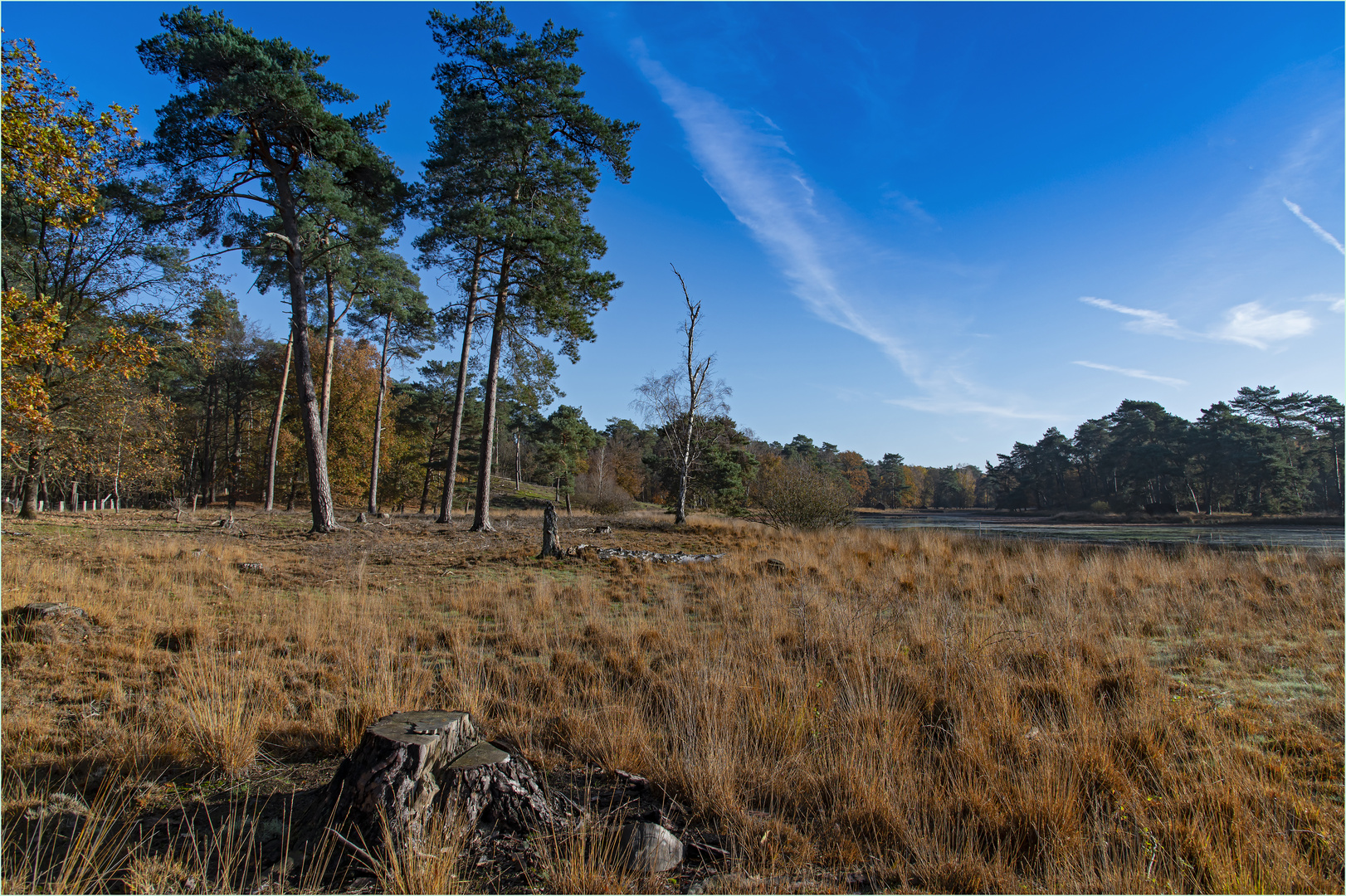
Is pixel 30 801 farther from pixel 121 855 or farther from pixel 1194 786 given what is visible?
pixel 1194 786

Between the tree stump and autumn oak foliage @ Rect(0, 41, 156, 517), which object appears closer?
autumn oak foliage @ Rect(0, 41, 156, 517)

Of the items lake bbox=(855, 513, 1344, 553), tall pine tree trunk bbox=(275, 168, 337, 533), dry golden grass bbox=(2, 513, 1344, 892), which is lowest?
dry golden grass bbox=(2, 513, 1344, 892)

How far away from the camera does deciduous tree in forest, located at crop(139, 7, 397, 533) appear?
10875mm

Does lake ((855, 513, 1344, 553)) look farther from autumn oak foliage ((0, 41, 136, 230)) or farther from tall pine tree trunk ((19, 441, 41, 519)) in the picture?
tall pine tree trunk ((19, 441, 41, 519))

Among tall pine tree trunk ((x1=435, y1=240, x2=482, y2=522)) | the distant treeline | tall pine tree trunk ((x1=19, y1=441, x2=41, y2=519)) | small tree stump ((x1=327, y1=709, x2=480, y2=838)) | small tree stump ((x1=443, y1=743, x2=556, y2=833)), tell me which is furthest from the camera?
the distant treeline

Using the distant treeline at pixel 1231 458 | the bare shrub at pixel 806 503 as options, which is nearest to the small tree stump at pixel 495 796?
the bare shrub at pixel 806 503

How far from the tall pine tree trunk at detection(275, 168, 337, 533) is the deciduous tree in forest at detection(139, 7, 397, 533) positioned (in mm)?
22

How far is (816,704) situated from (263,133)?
16421 mm

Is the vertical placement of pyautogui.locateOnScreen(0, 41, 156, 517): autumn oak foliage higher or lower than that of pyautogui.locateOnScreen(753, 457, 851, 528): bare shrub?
higher

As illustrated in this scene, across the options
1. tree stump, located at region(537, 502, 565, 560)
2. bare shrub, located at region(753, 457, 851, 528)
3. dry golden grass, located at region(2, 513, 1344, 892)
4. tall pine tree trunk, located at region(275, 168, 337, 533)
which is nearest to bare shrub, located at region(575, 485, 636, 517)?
bare shrub, located at region(753, 457, 851, 528)

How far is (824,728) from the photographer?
11.1 feet

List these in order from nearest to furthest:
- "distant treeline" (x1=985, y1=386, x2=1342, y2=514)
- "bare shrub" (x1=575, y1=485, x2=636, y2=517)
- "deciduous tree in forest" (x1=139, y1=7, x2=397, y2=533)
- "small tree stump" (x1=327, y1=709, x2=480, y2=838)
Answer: "small tree stump" (x1=327, y1=709, x2=480, y2=838) → "deciduous tree in forest" (x1=139, y1=7, x2=397, y2=533) → "distant treeline" (x1=985, y1=386, x2=1342, y2=514) → "bare shrub" (x1=575, y1=485, x2=636, y2=517)

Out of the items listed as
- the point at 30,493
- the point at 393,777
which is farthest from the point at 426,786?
the point at 30,493

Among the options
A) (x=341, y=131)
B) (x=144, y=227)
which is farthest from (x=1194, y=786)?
(x=144, y=227)
